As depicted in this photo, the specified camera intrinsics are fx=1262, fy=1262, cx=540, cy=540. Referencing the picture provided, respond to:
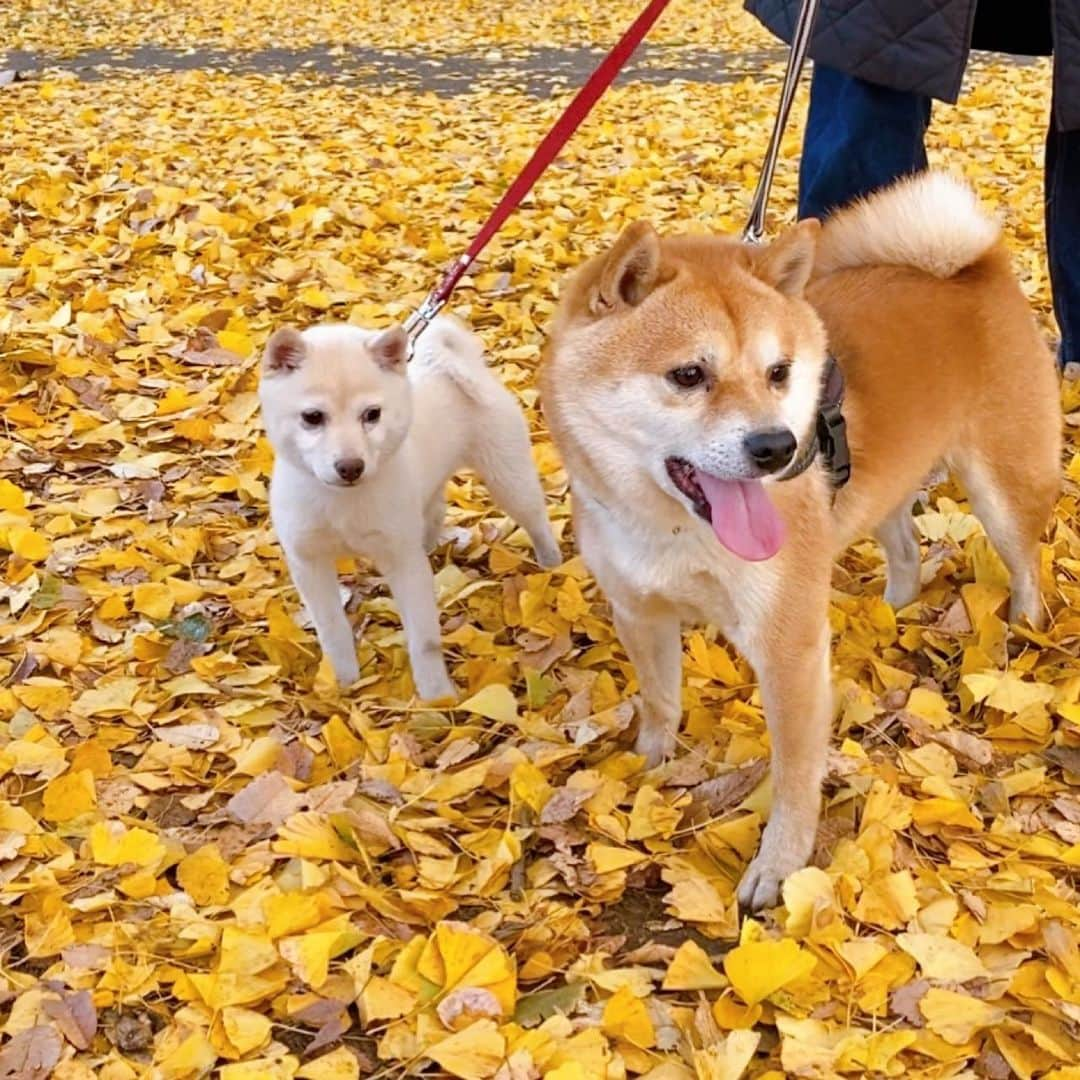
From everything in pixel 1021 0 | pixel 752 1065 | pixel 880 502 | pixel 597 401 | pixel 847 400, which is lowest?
pixel 752 1065

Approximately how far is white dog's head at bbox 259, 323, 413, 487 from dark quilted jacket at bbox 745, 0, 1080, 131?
152cm

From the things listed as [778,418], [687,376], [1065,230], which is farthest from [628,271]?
[1065,230]

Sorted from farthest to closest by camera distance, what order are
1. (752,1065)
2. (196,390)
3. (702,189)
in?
(702,189) < (196,390) < (752,1065)

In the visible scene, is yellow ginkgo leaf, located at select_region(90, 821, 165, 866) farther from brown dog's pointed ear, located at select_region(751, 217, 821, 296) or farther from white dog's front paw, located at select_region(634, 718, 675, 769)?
brown dog's pointed ear, located at select_region(751, 217, 821, 296)

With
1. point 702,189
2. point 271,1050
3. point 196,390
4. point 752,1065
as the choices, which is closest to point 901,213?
point 752,1065

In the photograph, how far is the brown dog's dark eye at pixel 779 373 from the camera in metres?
2.25

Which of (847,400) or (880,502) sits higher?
(847,400)

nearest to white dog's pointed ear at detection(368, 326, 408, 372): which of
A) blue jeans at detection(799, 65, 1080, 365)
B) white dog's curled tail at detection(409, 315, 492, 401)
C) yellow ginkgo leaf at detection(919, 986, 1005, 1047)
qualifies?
white dog's curled tail at detection(409, 315, 492, 401)

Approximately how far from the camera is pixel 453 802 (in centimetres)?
268

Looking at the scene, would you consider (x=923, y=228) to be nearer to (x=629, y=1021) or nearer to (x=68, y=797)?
(x=629, y=1021)

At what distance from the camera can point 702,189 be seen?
283 inches

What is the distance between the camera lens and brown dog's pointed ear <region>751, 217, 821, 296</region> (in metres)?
2.32

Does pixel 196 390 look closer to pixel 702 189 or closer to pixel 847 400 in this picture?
pixel 847 400

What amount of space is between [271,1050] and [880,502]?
1652 millimetres
